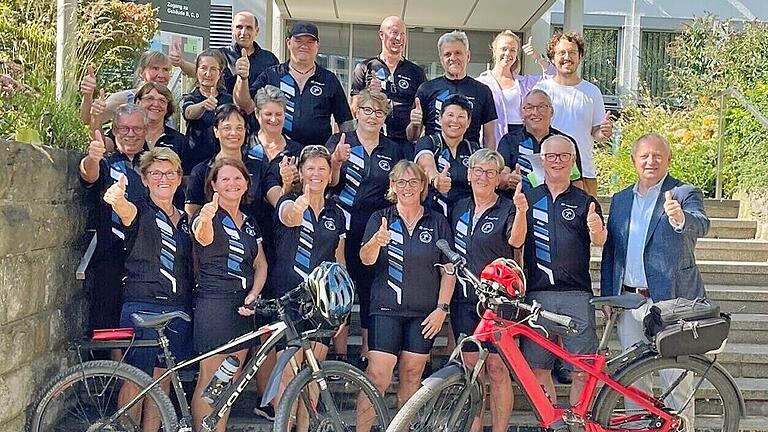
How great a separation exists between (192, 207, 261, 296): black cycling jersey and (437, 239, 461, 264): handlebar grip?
3.31 feet

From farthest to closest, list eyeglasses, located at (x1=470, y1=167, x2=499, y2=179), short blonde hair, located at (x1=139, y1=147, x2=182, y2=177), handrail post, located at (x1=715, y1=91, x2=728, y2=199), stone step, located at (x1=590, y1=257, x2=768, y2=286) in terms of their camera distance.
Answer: handrail post, located at (x1=715, y1=91, x2=728, y2=199) < stone step, located at (x1=590, y1=257, x2=768, y2=286) < eyeglasses, located at (x1=470, y1=167, x2=499, y2=179) < short blonde hair, located at (x1=139, y1=147, x2=182, y2=177)

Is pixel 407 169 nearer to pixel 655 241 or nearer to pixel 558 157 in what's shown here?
pixel 558 157

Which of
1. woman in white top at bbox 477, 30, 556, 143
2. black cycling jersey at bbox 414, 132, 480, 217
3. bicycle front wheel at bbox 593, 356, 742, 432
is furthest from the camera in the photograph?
woman in white top at bbox 477, 30, 556, 143

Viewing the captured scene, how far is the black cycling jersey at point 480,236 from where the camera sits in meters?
4.64

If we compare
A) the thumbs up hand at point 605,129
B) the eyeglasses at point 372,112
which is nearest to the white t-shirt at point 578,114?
the thumbs up hand at point 605,129

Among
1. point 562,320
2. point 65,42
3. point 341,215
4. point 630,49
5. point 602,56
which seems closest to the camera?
point 562,320

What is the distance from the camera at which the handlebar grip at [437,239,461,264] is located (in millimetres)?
4258

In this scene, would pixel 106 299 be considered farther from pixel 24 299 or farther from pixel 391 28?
pixel 391 28

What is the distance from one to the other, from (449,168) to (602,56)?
1092 cm

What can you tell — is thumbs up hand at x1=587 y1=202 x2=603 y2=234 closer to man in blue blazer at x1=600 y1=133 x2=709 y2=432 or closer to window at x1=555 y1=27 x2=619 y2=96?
man in blue blazer at x1=600 y1=133 x2=709 y2=432

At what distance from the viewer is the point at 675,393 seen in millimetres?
4445

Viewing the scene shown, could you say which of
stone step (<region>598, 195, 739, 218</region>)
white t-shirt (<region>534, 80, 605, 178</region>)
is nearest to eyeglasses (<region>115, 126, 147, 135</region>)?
white t-shirt (<region>534, 80, 605, 178</region>)

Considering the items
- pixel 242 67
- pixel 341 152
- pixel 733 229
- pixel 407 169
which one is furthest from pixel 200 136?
pixel 733 229

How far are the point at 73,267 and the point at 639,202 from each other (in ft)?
10.3
